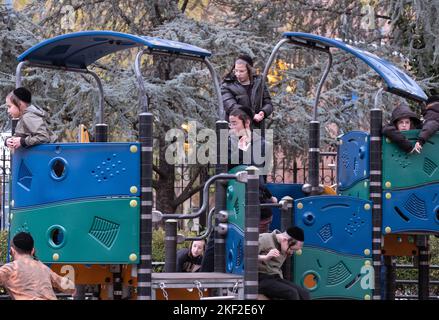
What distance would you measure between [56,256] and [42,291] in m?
0.78

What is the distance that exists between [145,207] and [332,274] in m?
2.35

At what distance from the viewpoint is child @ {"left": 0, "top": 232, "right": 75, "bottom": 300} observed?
882cm

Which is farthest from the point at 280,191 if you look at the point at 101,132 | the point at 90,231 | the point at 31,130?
the point at 31,130

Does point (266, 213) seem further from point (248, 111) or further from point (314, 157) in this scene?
point (314, 157)

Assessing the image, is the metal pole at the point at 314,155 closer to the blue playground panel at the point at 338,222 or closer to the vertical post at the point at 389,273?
the blue playground panel at the point at 338,222

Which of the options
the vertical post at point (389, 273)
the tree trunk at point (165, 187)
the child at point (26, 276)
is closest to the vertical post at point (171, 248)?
the child at point (26, 276)

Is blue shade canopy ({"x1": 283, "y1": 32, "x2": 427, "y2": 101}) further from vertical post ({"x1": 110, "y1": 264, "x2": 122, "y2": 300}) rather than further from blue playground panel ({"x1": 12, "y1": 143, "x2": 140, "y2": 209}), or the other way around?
vertical post ({"x1": 110, "y1": 264, "x2": 122, "y2": 300})

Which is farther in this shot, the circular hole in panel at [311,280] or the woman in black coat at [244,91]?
the woman in black coat at [244,91]

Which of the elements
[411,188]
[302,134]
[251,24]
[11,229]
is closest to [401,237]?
[411,188]

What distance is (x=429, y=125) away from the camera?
11.0 meters

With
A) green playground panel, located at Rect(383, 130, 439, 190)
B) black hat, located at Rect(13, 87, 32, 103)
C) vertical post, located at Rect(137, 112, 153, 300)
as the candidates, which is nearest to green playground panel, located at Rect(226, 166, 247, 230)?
vertical post, located at Rect(137, 112, 153, 300)

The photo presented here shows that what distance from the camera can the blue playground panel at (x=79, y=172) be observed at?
31.2 feet

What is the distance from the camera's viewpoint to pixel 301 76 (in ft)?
62.4
